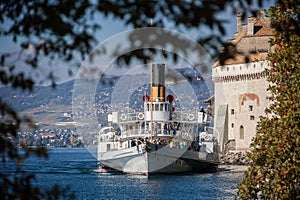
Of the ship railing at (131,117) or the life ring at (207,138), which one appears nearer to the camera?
the ship railing at (131,117)

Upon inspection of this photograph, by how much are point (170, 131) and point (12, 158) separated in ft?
135

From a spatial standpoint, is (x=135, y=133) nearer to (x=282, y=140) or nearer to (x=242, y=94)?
(x=242, y=94)

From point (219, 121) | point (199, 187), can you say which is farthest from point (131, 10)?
point (219, 121)

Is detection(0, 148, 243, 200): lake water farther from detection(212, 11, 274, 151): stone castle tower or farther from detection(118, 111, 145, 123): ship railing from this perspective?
detection(212, 11, 274, 151): stone castle tower

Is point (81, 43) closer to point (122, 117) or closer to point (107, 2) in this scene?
point (107, 2)

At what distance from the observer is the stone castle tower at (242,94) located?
5491 cm

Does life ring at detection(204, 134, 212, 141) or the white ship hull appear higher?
life ring at detection(204, 134, 212, 141)

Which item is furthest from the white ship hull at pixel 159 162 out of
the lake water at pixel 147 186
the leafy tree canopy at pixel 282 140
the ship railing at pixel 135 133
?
the leafy tree canopy at pixel 282 140

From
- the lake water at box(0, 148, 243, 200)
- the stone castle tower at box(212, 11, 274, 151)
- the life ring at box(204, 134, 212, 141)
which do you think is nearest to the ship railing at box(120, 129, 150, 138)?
the lake water at box(0, 148, 243, 200)

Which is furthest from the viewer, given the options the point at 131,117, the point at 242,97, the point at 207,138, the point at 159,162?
the point at 242,97

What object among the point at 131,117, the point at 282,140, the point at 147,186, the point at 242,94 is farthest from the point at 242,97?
the point at 282,140

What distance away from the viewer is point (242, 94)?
56031 millimetres

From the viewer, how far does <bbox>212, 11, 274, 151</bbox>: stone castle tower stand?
54906 mm

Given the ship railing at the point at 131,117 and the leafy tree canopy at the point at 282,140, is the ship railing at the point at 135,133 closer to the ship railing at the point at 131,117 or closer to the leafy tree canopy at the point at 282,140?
the ship railing at the point at 131,117
